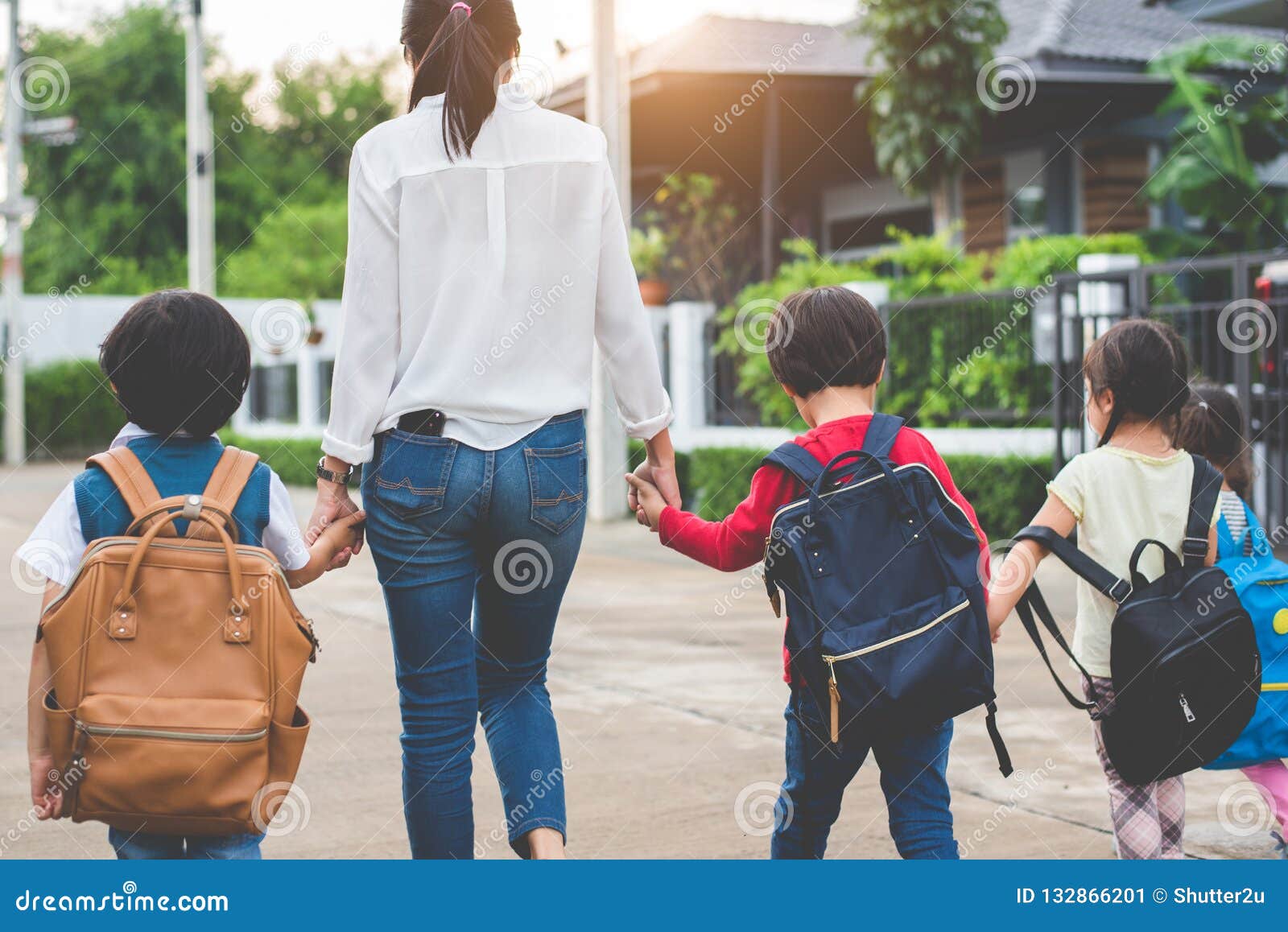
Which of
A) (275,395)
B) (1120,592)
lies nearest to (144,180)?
(275,395)

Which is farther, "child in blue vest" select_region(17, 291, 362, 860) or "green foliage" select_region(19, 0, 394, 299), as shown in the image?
"green foliage" select_region(19, 0, 394, 299)

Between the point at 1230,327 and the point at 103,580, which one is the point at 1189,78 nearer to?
the point at 1230,327

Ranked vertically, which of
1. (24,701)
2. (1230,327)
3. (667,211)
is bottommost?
(24,701)

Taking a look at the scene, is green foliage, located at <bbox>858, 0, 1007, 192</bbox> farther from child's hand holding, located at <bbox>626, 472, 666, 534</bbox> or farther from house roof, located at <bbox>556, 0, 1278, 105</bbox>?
child's hand holding, located at <bbox>626, 472, 666, 534</bbox>

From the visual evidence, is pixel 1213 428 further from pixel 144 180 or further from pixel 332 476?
pixel 144 180

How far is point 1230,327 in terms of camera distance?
849 centimetres

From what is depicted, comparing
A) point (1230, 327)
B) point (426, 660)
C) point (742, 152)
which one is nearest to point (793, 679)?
point (426, 660)

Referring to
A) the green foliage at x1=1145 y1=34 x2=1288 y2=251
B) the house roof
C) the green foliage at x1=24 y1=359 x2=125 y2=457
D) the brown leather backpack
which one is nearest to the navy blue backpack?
the brown leather backpack

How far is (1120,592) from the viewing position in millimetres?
2957

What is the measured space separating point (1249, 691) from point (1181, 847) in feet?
2.43

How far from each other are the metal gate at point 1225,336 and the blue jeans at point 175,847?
6.25 metres

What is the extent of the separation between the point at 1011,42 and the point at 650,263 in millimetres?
4662

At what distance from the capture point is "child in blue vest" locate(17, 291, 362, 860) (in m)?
2.43

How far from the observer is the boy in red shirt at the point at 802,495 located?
8.54 feet
